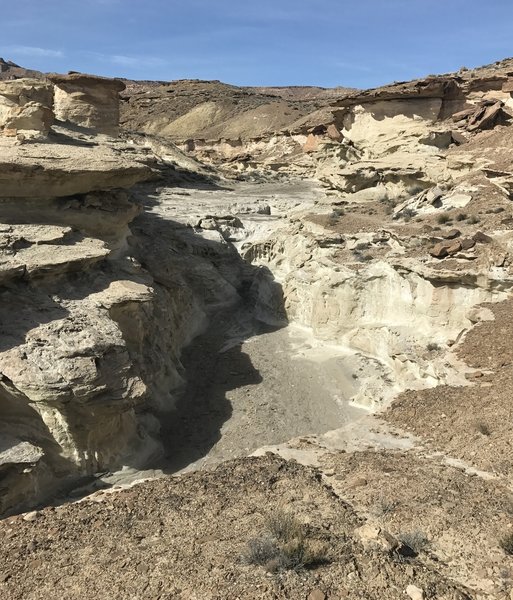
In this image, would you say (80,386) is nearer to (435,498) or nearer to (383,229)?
(435,498)

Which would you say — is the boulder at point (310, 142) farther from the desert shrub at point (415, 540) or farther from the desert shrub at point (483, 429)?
the desert shrub at point (415, 540)

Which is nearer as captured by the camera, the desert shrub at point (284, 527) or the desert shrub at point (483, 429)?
the desert shrub at point (284, 527)

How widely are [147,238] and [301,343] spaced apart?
6.01 meters

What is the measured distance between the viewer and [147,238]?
16578 mm

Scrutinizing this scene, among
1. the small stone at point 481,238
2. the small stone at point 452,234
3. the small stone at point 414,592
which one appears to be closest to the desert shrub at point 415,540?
the small stone at point 414,592

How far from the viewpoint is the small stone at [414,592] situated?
4719 mm

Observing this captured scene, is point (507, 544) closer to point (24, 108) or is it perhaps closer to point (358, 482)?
point (358, 482)

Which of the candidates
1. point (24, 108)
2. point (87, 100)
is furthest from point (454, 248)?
point (87, 100)

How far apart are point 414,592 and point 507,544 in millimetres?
1457

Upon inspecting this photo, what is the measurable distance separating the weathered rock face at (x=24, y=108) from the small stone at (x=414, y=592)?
14.1 m

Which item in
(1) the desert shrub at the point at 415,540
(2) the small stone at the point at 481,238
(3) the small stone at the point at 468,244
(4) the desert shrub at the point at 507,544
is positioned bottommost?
(1) the desert shrub at the point at 415,540

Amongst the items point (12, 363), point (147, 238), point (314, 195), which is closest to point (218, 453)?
point (12, 363)

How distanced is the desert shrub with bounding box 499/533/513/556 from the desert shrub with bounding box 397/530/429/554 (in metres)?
0.78

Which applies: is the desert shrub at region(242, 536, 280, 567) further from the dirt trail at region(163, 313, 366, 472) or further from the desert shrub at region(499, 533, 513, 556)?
the dirt trail at region(163, 313, 366, 472)
